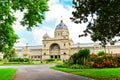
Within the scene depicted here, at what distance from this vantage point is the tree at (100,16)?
1792cm

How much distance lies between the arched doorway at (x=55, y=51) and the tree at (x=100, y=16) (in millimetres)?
110489

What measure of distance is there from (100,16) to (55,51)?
11498 centimetres

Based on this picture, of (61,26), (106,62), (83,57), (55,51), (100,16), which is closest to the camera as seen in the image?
(100,16)

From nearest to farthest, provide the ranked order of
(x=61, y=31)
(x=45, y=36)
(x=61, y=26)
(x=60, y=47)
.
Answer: (x=60, y=47) → (x=61, y=31) → (x=61, y=26) → (x=45, y=36)

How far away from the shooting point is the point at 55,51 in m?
134

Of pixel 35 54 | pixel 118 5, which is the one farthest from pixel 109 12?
pixel 35 54

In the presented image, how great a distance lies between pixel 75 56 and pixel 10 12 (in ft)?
57.6

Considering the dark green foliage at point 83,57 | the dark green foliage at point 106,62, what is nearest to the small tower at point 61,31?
the dark green foliage at point 83,57

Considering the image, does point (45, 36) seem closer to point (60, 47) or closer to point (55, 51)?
point (55, 51)

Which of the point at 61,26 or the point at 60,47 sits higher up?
the point at 61,26

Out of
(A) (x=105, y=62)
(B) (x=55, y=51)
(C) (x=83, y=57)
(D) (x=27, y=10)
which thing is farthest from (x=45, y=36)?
(D) (x=27, y=10)

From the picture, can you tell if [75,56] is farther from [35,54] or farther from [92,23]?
[35,54]

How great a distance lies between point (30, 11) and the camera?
22.2 m

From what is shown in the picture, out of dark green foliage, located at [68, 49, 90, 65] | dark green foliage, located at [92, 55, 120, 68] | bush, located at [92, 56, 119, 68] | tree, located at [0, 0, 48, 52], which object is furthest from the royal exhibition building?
tree, located at [0, 0, 48, 52]
